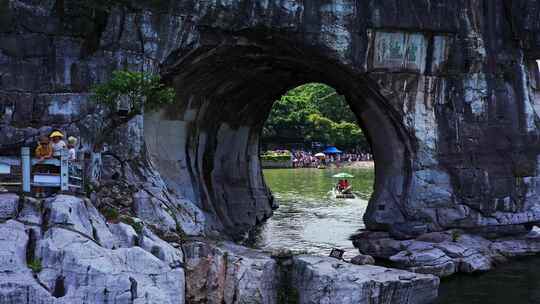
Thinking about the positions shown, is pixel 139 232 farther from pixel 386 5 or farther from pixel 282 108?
pixel 282 108

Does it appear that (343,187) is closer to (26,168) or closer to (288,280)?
(288,280)

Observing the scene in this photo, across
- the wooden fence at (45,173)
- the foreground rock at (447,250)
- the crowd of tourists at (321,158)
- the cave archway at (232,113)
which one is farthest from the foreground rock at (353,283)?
the crowd of tourists at (321,158)

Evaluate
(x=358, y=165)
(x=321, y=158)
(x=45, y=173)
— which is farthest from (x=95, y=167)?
(x=358, y=165)

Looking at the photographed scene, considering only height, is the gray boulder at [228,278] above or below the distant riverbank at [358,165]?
below

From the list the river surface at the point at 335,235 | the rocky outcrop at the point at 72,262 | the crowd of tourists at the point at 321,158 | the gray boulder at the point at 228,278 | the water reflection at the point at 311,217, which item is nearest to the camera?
the rocky outcrop at the point at 72,262

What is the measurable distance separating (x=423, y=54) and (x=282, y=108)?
42.1 meters

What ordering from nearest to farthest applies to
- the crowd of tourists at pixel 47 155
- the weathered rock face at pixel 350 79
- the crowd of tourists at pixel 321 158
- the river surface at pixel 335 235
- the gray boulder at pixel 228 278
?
the crowd of tourists at pixel 47 155
the gray boulder at pixel 228 278
the river surface at pixel 335 235
the weathered rock face at pixel 350 79
the crowd of tourists at pixel 321 158

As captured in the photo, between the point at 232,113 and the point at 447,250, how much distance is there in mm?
12620

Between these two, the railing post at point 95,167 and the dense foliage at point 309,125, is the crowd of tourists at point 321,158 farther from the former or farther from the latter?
the railing post at point 95,167

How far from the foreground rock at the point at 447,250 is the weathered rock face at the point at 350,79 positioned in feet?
2.36

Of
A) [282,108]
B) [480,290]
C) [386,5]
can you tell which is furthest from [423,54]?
[282,108]

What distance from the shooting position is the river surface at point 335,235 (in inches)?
694

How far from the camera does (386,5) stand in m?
22.4

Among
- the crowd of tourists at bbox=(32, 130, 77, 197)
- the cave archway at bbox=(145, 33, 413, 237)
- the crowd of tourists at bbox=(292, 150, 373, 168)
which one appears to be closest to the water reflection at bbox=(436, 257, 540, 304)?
the cave archway at bbox=(145, 33, 413, 237)
